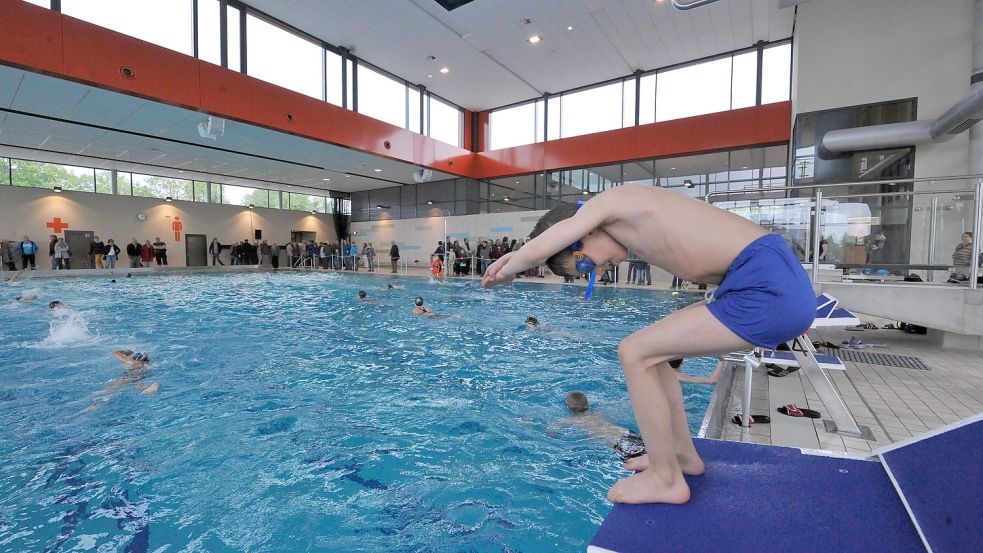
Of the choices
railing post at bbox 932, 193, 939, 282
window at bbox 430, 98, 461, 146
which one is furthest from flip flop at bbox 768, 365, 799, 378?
window at bbox 430, 98, 461, 146

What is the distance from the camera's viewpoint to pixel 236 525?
2.41m

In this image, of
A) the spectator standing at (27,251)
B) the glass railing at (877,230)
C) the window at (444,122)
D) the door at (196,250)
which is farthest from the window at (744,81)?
the spectator standing at (27,251)

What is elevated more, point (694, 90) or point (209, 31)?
point (209, 31)

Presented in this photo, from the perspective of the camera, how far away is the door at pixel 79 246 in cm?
2023

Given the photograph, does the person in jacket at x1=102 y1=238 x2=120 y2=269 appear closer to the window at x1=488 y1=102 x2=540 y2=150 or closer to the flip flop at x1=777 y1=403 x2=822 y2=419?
the window at x1=488 y1=102 x2=540 y2=150

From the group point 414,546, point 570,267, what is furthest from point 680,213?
point 414,546

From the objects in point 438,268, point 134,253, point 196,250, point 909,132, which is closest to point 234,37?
point 438,268

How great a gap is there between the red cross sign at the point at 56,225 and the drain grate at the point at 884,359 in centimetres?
2802

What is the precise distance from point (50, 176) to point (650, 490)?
27.4m

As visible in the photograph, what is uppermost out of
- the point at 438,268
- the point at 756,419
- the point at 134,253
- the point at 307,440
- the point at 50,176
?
the point at 50,176

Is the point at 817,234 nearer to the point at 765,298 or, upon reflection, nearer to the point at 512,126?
the point at 765,298

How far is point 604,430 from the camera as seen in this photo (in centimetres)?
365

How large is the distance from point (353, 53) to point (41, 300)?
12178 mm

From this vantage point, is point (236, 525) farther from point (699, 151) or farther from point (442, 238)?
point (442, 238)
